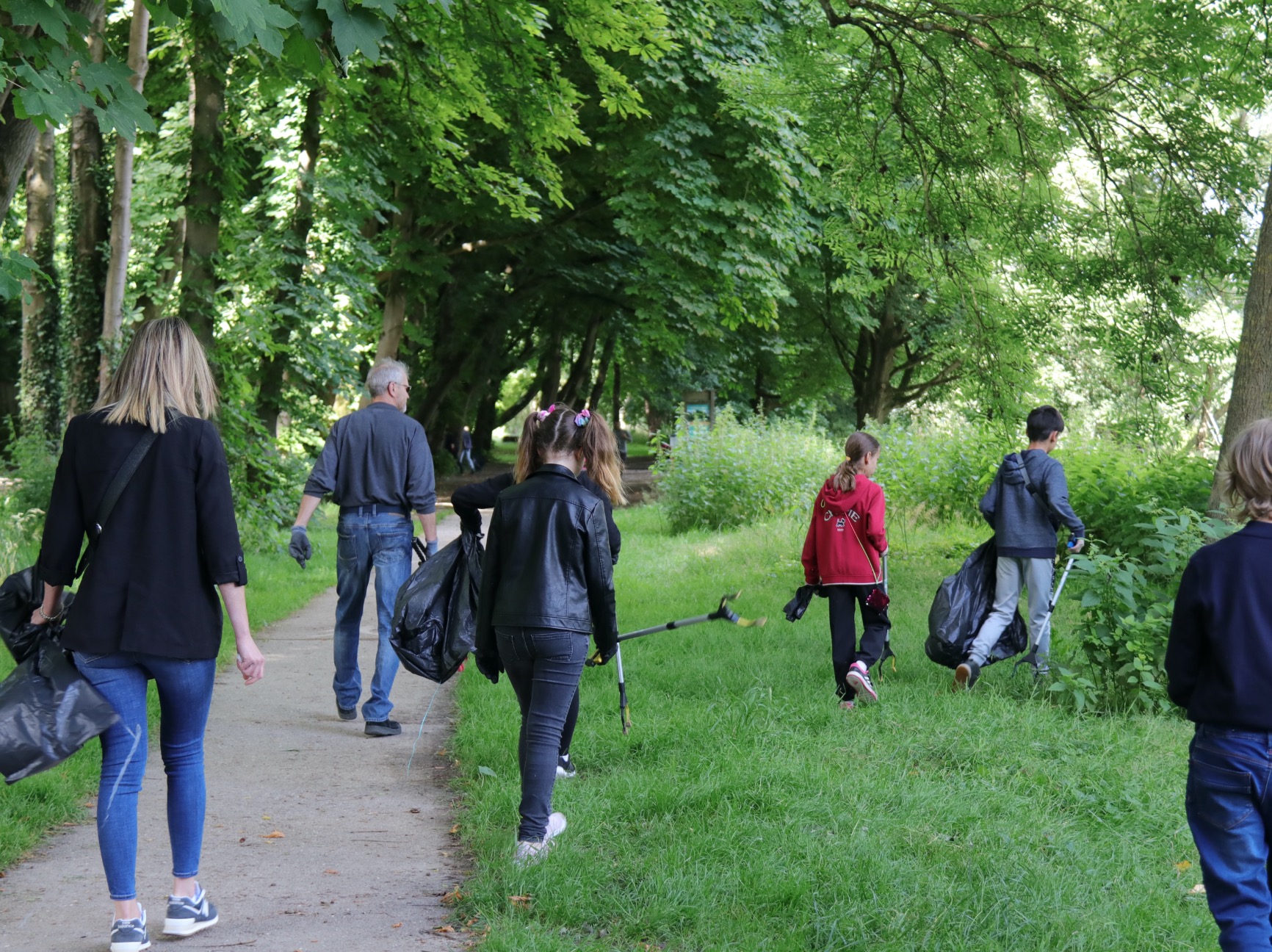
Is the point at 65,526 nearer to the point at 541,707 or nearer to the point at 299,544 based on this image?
the point at 541,707

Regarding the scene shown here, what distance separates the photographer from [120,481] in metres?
3.59

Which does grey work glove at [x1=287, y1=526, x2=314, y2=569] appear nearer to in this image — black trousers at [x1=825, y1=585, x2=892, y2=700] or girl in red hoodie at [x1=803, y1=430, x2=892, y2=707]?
girl in red hoodie at [x1=803, y1=430, x2=892, y2=707]

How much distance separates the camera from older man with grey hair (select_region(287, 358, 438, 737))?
661cm

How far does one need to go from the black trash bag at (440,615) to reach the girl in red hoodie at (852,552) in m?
2.39

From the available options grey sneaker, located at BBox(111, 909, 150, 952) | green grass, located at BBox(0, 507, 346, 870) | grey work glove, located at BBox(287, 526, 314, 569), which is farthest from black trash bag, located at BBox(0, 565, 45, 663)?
grey work glove, located at BBox(287, 526, 314, 569)

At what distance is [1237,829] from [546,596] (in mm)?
2344

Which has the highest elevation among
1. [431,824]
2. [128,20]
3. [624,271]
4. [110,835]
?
[128,20]

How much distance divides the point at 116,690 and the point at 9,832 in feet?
4.79

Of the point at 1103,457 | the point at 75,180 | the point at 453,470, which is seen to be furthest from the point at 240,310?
the point at 453,470

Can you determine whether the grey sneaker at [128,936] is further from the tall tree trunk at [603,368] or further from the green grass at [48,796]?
the tall tree trunk at [603,368]

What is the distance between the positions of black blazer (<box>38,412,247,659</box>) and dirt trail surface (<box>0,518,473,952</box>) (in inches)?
40.0

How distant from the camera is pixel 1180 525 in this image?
643 centimetres

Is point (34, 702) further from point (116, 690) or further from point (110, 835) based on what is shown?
point (110, 835)

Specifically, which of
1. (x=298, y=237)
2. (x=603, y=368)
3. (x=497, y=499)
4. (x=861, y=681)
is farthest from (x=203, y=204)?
(x=603, y=368)
